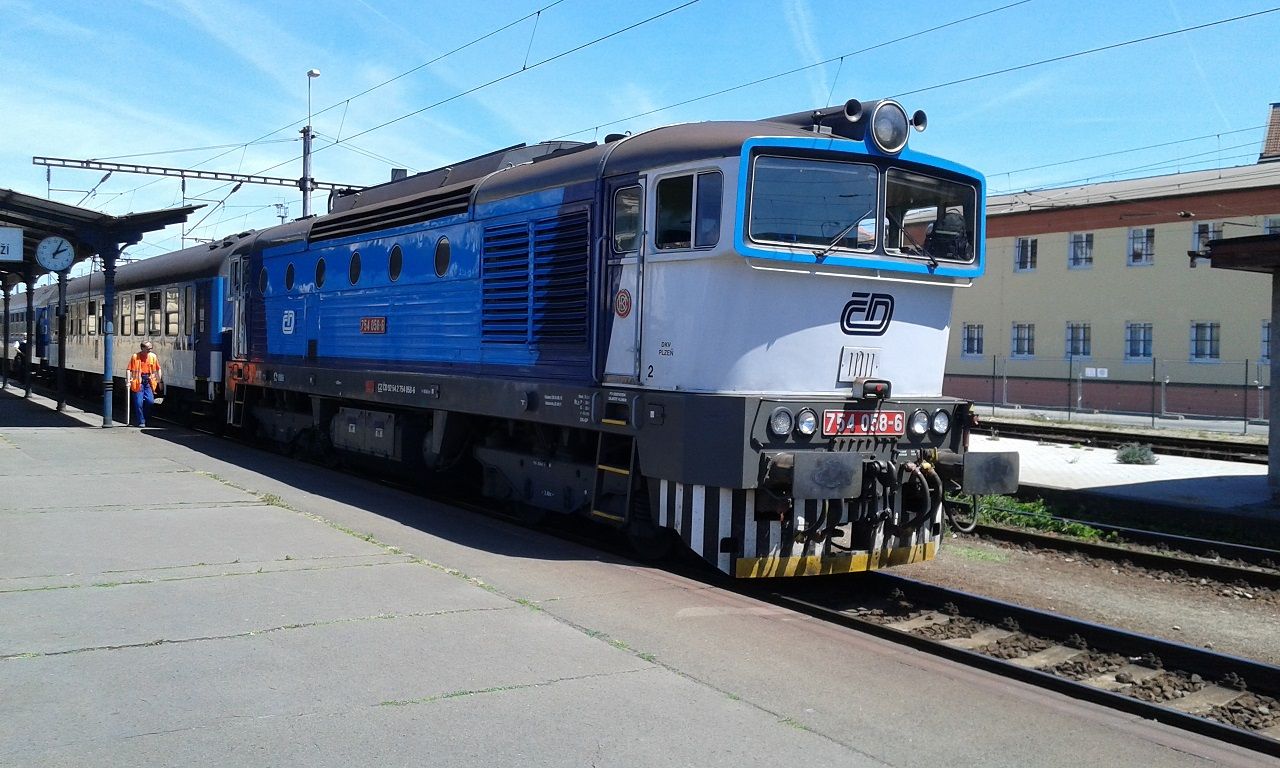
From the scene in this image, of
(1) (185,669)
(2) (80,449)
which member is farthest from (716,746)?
(2) (80,449)

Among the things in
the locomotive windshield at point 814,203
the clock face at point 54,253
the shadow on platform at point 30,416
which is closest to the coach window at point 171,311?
the clock face at point 54,253

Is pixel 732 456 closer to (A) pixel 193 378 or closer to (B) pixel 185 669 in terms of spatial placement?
(B) pixel 185 669

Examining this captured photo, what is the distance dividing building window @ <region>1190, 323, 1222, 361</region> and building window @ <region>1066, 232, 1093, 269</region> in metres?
4.51

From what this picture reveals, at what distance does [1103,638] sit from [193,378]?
54.8 feet

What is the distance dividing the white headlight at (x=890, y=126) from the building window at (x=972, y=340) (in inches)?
1382

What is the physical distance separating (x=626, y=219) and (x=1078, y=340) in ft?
112

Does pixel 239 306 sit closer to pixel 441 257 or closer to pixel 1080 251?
pixel 441 257

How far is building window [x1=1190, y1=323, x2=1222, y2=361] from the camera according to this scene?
34281mm

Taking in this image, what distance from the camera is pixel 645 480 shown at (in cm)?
798

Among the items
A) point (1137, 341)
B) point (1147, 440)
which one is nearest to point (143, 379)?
point (1147, 440)

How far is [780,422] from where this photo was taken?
7.23 m

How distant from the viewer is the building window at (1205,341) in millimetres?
34281

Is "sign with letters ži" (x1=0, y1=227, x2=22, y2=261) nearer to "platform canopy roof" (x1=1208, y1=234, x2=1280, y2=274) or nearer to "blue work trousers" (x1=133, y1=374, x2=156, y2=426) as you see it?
"blue work trousers" (x1=133, y1=374, x2=156, y2=426)

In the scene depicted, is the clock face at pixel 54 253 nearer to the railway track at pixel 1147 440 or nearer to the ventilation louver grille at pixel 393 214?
the ventilation louver grille at pixel 393 214
